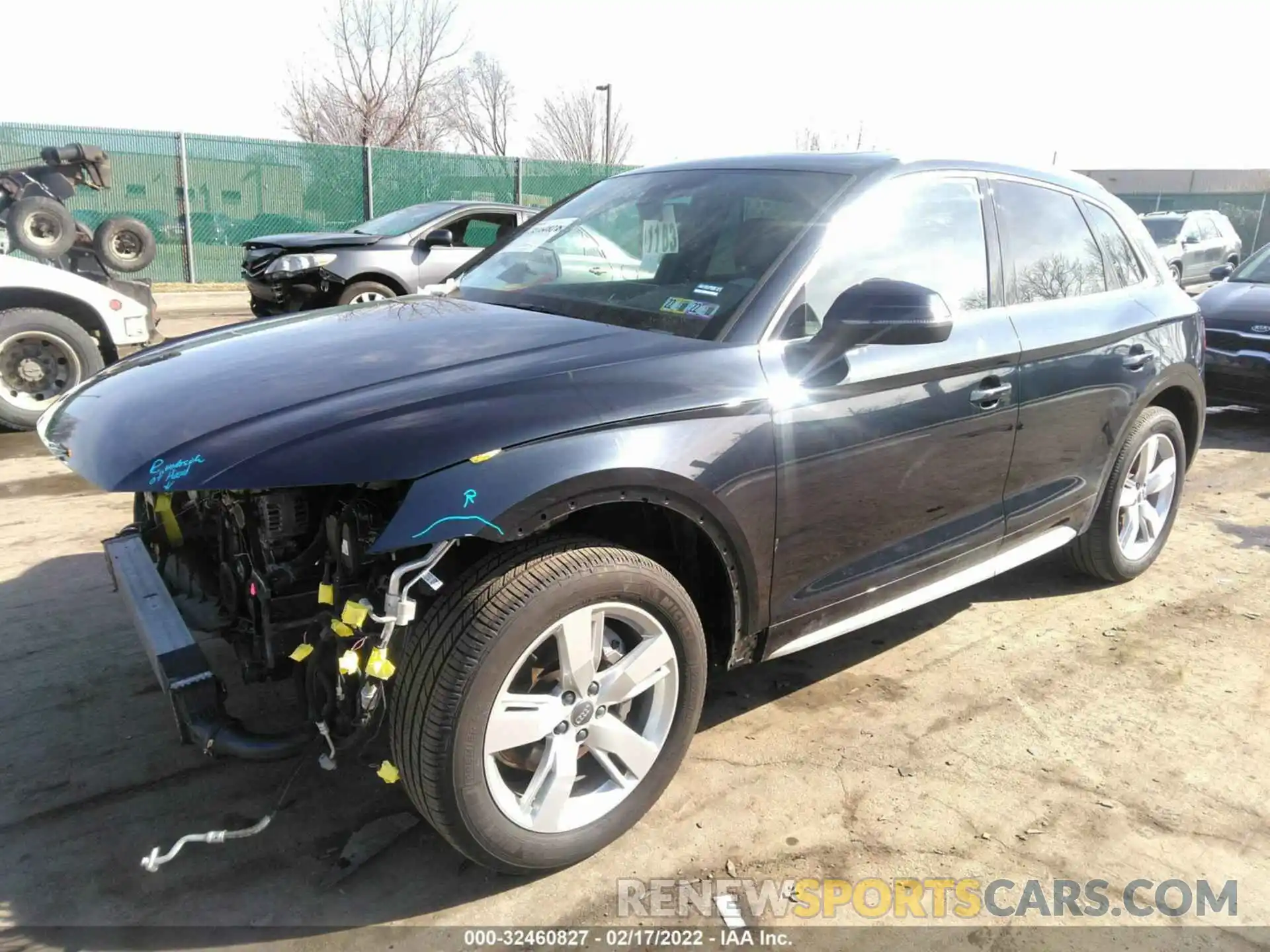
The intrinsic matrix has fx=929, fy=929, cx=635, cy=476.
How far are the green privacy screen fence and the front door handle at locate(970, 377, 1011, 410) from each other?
1291cm

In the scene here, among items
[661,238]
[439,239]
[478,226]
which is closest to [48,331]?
[439,239]

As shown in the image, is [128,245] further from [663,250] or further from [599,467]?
[599,467]

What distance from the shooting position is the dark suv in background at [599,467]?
2119 mm

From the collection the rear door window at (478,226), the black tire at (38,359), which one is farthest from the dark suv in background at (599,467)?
the rear door window at (478,226)

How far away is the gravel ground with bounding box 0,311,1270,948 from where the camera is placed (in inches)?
92.7

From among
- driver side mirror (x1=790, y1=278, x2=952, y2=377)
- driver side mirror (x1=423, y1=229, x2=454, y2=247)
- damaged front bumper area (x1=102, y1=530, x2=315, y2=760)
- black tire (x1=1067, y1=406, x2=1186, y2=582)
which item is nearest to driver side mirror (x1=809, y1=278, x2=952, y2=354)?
driver side mirror (x1=790, y1=278, x2=952, y2=377)

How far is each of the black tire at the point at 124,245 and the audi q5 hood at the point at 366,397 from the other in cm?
1240

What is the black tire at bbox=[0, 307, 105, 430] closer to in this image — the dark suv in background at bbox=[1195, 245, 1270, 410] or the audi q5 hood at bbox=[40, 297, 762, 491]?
the audi q5 hood at bbox=[40, 297, 762, 491]

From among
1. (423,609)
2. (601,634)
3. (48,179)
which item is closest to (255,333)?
(423,609)

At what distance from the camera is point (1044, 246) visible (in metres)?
3.60

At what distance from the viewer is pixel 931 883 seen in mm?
2436

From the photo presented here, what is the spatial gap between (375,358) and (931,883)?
2.03 meters

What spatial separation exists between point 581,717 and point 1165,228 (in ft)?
65.0

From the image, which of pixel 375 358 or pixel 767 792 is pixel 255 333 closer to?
pixel 375 358
